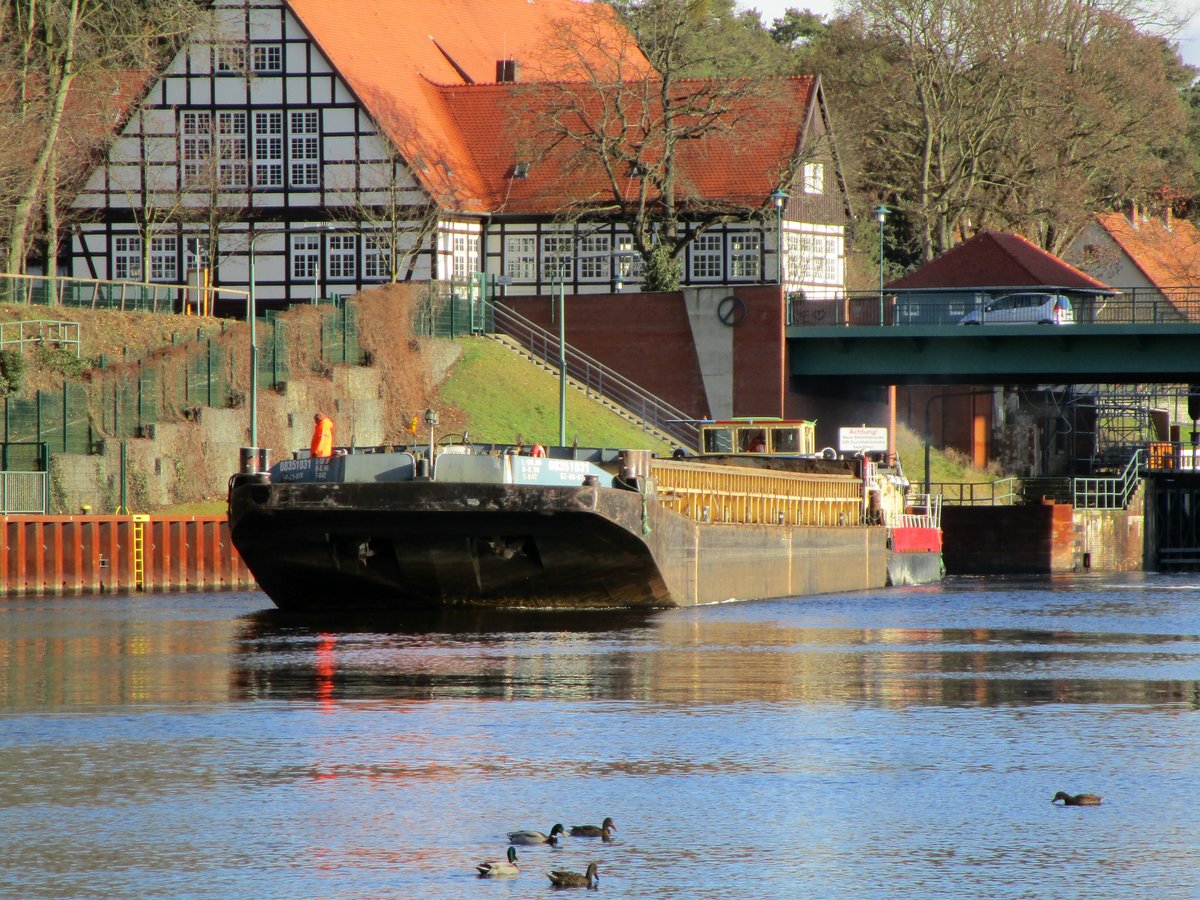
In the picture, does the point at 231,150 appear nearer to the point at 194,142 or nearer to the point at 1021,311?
Answer: the point at 194,142

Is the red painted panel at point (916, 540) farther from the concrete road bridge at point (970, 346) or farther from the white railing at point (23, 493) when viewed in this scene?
the white railing at point (23, 493)

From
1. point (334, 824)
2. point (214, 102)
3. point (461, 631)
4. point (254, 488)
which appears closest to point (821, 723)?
point (334, 824)

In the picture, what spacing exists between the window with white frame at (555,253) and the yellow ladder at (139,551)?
34165 millimetres

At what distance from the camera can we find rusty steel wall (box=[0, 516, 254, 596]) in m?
42.7

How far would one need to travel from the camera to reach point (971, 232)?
95.1 meters

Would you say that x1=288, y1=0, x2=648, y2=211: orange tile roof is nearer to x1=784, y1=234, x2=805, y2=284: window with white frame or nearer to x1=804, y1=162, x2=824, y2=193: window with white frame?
x1=804, y1=162, x2=824, y2=193: window with white frame

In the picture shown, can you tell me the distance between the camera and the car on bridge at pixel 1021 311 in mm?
68750

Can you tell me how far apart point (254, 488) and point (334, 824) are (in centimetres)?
1775

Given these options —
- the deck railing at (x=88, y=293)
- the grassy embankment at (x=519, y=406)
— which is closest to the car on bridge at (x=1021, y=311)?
the grassy embankment at (x=519, y=406)

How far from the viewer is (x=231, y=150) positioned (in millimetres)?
74188

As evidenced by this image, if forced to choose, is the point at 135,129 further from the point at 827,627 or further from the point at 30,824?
the point at 30,824

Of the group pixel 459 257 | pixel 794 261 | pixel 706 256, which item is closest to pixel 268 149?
pixel 459 257

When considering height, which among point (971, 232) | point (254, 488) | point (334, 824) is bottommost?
point (334, 824)

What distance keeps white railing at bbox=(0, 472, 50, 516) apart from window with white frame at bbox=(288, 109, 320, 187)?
1179 inches
